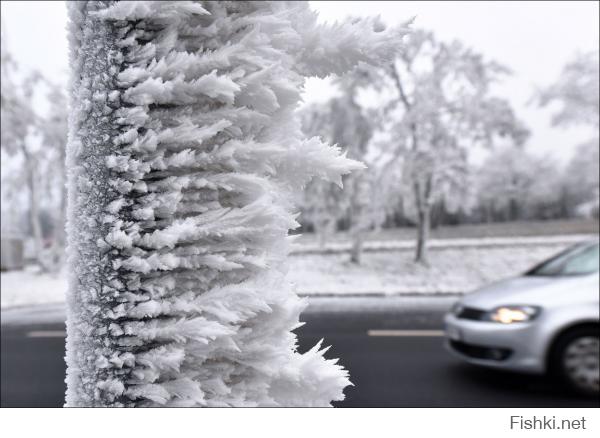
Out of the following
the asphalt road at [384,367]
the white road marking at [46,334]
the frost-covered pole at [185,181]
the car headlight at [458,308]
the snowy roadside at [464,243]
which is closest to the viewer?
the frost-covered pole at [185,181]

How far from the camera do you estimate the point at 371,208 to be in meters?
13.1

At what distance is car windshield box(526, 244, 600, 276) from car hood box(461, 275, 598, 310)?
15 centimetres

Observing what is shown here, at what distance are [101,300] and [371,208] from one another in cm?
1252

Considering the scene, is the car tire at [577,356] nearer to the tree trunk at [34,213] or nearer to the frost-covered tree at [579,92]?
the frost-covered tree at [579,92]

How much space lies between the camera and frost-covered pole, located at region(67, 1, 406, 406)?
25.9 inches

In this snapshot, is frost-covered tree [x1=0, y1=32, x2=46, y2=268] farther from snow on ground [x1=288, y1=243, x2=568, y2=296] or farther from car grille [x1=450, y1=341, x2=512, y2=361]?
car grille [x1=450, y1=341, x2=512, y2=361]

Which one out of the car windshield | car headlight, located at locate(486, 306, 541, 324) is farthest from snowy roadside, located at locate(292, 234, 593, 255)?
car headlight, located at locate(486, 306, 541, 324)

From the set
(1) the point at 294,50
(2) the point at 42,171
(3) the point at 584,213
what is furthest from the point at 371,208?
(1) the point at 294,50

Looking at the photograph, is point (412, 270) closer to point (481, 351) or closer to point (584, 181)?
point (584, 181)

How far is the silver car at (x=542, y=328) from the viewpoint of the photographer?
435cm

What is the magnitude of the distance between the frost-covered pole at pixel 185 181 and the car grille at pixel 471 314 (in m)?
4.25

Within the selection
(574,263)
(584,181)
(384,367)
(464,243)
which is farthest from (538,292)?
(464,243)

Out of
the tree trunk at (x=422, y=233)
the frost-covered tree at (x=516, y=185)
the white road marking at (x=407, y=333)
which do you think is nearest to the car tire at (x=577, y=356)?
the white road marking at (x=407, y=333)

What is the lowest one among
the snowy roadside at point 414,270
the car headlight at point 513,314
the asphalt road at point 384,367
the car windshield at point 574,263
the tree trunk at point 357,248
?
the asphalt road at point 384,367
